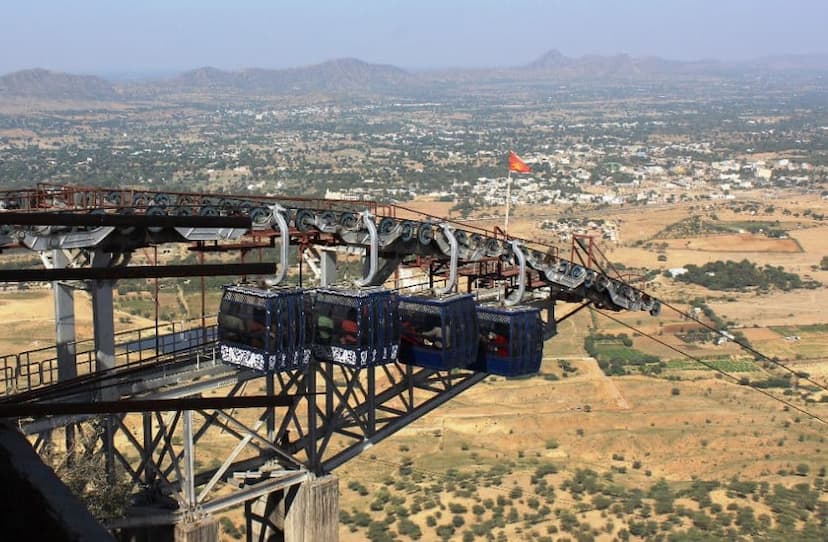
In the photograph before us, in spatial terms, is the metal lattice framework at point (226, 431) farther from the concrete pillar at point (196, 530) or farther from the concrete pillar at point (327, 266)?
the concrete pillar at point (327, 266)

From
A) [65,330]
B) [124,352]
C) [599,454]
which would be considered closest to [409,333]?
[65,330]

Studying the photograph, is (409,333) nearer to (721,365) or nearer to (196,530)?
(196,530)

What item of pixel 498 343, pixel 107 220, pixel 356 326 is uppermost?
pixel 107 220

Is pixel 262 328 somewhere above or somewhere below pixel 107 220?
below

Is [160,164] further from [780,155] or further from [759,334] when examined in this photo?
[759,334]

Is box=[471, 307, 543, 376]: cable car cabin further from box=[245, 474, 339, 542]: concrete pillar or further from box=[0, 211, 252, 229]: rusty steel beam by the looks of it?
box=[0, 211, 252, 229]: rusty steel beam
